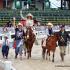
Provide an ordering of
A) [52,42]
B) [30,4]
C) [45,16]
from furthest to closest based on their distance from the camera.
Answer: [30,4], [45,16], [52,42]

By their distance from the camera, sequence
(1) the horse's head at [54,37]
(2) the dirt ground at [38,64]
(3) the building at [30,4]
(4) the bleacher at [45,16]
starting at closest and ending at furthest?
(2) the dirt ground at [38,64], (1) the horse's head at [54,37], (4) the bleacher at [45,16], (3) the building at [30,4]

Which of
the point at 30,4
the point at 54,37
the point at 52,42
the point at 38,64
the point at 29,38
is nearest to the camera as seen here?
the point at 38,64

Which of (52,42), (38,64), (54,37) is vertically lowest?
(38,64)

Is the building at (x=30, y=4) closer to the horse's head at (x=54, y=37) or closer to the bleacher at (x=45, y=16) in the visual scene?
the bleacher at (x=45, y=16)

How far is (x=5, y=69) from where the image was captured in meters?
12.2

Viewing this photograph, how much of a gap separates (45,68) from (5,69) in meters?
5.45

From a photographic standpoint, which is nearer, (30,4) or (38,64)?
(38,64)

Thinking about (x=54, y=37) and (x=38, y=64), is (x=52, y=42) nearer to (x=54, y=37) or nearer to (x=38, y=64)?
(x=54, y=37)

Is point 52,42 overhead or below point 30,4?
below

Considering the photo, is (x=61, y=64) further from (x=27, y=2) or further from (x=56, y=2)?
(x=56, y=2)

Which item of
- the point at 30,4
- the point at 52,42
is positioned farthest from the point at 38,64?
the point at 30,4

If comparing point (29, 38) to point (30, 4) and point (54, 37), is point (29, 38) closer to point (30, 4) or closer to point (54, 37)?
point (54, 37)

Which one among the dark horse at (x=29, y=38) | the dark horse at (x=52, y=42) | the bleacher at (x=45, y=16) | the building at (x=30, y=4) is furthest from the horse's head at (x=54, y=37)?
the building at (x=30, y=4)

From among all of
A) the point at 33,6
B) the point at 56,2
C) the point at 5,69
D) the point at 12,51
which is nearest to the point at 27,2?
the point at 33,6
